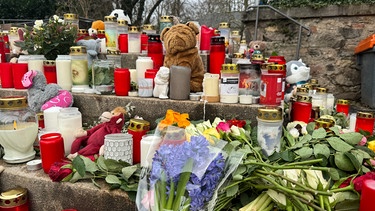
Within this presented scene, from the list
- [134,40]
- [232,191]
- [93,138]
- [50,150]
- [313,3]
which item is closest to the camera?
[232,191]

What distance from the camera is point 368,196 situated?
908 mm

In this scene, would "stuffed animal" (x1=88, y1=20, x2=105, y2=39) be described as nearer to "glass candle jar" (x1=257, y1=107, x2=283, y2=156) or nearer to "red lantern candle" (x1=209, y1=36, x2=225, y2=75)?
"red lantern candle" (x1=209, y1=36, x2=225, y2=75)

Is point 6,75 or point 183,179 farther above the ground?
point 6,75

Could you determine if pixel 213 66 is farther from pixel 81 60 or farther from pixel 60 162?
pixel 60 162

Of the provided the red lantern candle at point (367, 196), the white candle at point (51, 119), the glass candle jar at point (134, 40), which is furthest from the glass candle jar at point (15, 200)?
the glass candle jar at point (134, 40)

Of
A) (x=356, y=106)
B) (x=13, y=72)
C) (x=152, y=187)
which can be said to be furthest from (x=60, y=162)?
(x=356, y=106)

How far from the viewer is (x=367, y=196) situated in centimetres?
91

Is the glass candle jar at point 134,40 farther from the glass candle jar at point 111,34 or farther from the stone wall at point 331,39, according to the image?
the stone wall at point 331,39

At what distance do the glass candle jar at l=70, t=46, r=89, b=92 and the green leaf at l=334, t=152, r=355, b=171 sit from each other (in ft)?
5.35

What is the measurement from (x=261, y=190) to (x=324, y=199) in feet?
0.73

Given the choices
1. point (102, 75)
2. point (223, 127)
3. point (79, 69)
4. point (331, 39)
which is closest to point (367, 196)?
point (223, 127)

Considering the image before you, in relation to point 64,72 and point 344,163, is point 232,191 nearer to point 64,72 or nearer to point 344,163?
point 344,163

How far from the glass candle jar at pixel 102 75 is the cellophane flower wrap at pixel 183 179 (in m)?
1.21

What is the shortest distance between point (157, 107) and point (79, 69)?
0.64 m
